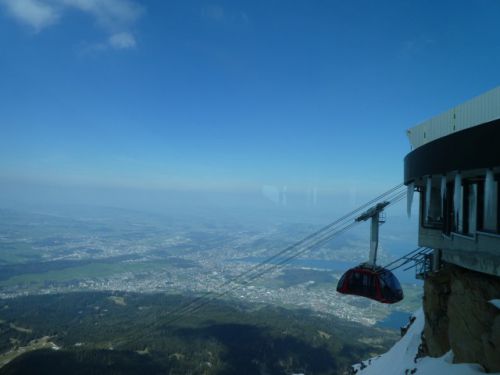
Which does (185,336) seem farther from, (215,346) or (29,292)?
(29,292)

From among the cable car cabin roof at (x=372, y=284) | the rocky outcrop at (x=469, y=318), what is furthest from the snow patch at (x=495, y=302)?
the cable car cabin roof at (x=372, y=284)

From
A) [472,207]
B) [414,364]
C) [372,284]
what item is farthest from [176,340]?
[472,207]

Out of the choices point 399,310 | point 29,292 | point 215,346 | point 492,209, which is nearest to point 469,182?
point 492,209

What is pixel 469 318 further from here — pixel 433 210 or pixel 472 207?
pixel 433 210

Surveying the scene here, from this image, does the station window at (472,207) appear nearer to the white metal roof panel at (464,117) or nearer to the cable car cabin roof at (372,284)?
the white metal roof panel at (464,117)

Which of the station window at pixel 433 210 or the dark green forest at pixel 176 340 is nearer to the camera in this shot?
the station window at pixel 433 210

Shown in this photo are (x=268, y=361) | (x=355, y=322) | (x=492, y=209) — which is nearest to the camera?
(x=492, y=209)
